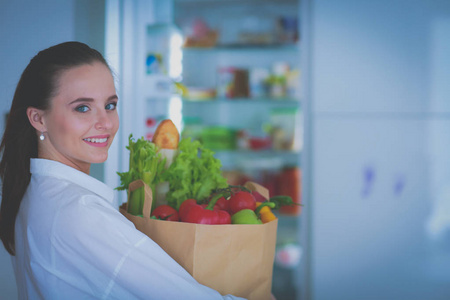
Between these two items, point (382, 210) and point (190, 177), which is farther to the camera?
point (382, 210)

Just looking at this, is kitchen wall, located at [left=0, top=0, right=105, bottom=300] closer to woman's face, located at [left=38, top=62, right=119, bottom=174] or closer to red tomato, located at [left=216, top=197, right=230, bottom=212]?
woman's face, located at [left=38, top=62, right=119, bottom=174]

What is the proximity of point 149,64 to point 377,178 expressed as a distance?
1469 millimetres

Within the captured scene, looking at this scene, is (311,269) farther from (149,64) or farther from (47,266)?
(47,266)

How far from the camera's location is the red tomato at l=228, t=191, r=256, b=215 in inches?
33.9

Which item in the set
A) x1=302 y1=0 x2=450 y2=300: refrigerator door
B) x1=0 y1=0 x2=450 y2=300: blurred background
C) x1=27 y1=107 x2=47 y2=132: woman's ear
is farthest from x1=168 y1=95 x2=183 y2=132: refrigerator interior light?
x1=27 y1=107 x2=47 y2=132: woman's ear

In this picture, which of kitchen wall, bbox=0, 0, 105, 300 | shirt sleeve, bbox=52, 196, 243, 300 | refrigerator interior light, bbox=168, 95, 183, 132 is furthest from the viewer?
refrigerator interior light, bbox=168, 95, 183, 132

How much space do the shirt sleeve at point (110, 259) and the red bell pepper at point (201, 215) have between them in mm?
103

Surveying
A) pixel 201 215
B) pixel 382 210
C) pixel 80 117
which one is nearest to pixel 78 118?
pixel 80 117

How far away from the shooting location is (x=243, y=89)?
271 cm

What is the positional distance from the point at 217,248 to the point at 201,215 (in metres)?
0.08

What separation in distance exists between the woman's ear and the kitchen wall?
0.99 ft

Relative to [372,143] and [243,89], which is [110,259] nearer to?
[372,143]

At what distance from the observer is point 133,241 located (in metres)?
0.70

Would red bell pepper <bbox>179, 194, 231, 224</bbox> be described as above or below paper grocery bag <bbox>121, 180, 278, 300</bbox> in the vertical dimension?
above
